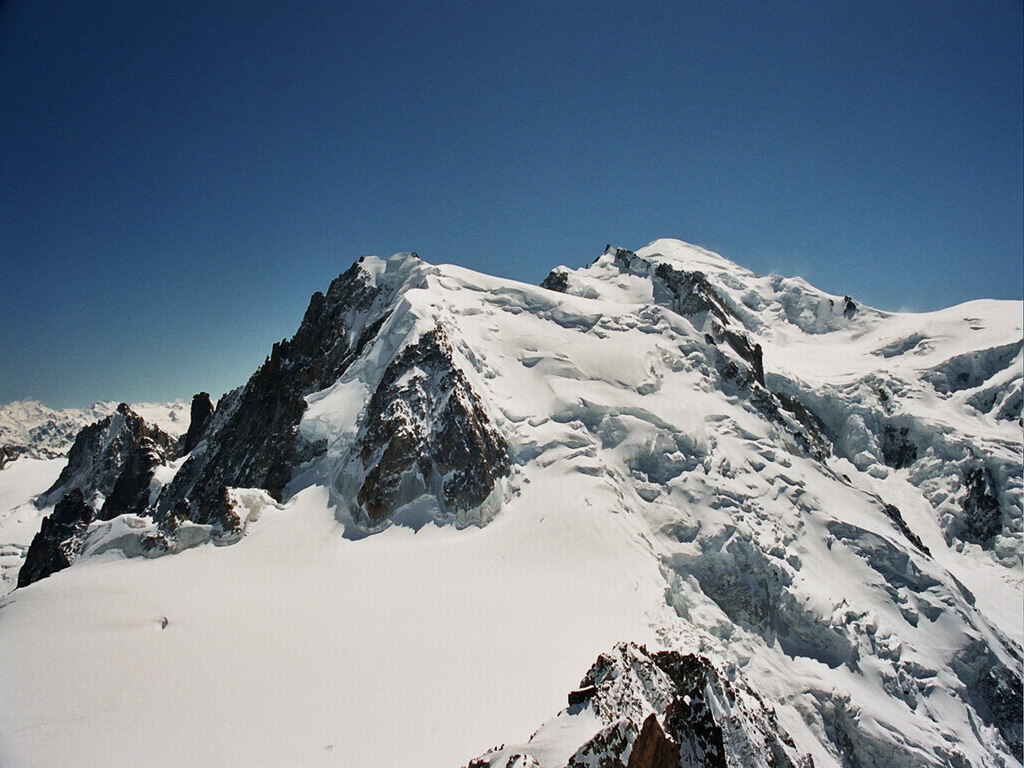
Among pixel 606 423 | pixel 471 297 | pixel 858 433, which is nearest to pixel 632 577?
pixel 606 423

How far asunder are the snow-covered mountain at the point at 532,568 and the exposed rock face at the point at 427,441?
8.1 inches

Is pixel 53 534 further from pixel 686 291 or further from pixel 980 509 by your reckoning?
pixel 980 509

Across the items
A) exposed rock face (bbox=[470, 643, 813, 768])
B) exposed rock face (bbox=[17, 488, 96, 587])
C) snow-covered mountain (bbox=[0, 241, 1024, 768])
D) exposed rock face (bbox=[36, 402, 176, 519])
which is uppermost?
exposed rock face (bbox=[36, 402, 176, 519])

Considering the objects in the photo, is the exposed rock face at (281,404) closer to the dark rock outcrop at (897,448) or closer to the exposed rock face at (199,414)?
the exposed rock face at (199,414)

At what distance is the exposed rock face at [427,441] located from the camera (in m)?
32.1

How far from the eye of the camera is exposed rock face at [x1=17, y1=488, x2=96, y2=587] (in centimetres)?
5288

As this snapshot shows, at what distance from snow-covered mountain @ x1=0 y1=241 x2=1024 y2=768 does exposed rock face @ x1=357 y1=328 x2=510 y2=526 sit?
207 mm

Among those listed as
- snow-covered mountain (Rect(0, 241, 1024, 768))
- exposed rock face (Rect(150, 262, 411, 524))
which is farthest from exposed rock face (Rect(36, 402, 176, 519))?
exposed rock face (Rect(150, 262, 411, 524))

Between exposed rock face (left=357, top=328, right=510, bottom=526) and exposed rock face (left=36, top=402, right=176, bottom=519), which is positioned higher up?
exposed rock face (left=36, top=402, right=176, bottom=519)

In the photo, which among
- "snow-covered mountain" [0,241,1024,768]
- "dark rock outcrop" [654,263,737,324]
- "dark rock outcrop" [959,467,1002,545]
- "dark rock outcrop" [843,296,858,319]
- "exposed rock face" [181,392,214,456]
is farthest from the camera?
"dark rock outcrop" [843,296,858,319]

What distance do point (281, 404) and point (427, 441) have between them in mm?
22078

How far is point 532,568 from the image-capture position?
2819 centimetres

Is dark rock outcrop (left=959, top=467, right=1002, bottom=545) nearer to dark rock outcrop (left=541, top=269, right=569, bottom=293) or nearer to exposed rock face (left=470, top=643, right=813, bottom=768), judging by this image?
dark rock outcrop (left=541, top=269, right=569, bottom=293)

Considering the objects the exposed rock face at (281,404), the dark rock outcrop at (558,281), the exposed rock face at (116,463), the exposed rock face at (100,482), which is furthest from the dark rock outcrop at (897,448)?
the exposed rock face at (116,463)
